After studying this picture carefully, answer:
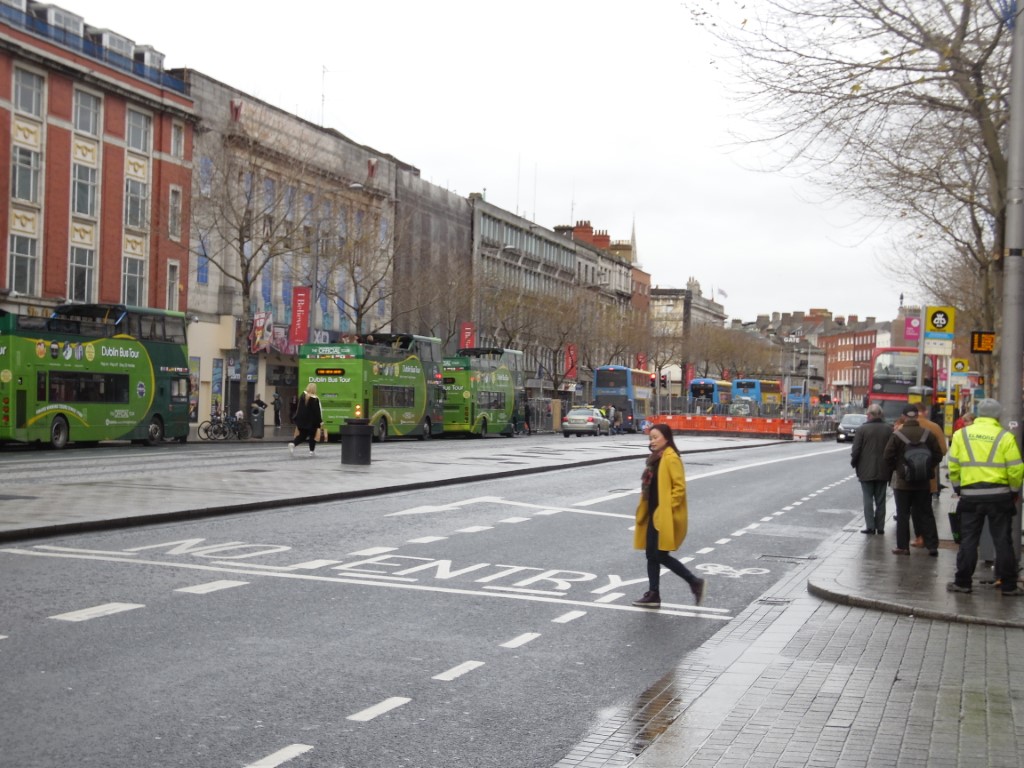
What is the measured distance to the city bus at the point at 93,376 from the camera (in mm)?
32844

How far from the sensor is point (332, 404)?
44.8 m

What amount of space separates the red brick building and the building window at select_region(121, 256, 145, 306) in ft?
0.14

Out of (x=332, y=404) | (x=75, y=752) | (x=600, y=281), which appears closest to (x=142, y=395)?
(x=332, y=404)

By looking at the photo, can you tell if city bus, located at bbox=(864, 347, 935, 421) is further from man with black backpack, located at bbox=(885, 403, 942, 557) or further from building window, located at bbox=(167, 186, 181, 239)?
man with black backpack, located at bbox=(885, 403, 942, 557)

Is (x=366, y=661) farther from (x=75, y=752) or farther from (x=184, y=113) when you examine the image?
(x=184, y=113)

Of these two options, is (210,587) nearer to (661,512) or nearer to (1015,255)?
(661,512)

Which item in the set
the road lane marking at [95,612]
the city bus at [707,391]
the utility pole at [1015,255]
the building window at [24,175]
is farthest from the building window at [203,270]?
the road lane marking at [95,612]

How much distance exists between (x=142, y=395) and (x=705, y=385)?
194 ft

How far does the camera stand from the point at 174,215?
48.9 m

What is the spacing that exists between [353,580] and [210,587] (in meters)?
1.42

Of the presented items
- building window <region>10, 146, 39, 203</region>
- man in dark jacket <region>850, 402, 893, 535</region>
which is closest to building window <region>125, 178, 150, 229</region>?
building window <region>10, 146, 39, 203</region>

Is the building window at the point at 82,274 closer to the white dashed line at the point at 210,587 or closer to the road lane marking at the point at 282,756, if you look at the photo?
the white dashed line at the point at 210,587

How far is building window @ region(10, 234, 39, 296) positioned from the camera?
141 ft

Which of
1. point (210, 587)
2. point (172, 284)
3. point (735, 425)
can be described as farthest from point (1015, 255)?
point (735, 425)
